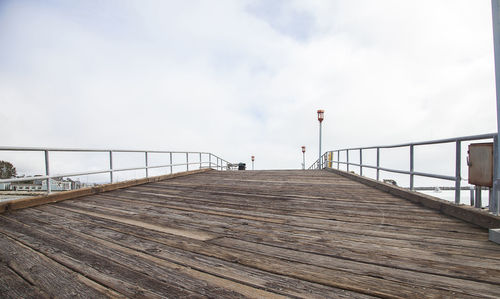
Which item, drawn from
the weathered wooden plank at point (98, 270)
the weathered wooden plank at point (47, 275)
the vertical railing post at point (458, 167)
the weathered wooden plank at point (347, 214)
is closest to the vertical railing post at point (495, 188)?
the weathered wooden plank at point (347, 214)

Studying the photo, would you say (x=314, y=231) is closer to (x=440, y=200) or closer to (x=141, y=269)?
(x=141, y=269)

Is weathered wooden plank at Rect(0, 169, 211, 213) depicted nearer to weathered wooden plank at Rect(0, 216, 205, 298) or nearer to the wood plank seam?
weathered wooden plank at Rect(0, 216, 205, 298)

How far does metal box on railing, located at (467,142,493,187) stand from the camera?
246 cm

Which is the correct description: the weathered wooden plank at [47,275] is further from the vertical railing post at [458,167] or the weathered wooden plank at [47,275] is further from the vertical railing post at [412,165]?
the vertical railing post at [412,165]

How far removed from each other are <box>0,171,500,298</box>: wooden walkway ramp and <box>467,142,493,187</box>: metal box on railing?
1.81ft

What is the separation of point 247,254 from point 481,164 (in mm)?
2857

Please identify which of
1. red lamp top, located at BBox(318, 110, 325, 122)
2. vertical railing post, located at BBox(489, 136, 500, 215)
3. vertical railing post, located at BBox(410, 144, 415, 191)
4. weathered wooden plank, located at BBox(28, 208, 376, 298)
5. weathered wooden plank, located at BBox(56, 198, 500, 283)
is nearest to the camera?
weathered wooden plank, located at BBox(28, 208, 376, 298)

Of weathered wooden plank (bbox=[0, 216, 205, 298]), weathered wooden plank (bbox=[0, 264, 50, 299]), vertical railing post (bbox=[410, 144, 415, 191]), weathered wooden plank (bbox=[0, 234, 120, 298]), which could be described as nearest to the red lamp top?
vertical railing post (bbox=[410, 144, 415, 191])

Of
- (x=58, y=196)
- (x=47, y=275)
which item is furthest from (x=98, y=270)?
(x=58, y=196)

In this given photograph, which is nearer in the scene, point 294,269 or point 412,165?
point 294,269

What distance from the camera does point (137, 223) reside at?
2736 millimetres

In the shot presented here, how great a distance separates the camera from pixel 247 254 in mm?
1846

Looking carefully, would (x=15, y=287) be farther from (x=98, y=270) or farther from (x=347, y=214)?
(x=347, y=214)

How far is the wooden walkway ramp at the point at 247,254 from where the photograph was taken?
4.60 ft
